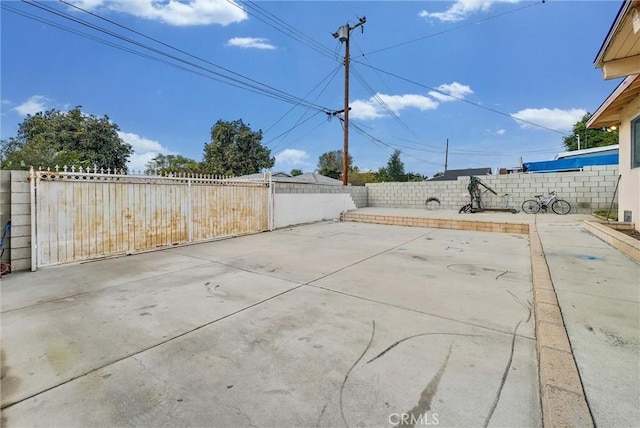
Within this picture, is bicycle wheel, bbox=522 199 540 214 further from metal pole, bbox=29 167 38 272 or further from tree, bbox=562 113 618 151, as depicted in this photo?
tree, bbox=562 113 618 151

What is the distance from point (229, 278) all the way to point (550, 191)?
11544mm

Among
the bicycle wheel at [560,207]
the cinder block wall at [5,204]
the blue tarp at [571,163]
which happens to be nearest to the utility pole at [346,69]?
the bicycle wheel at [560,207]

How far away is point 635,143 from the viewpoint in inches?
210

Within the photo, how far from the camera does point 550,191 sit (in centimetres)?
1026

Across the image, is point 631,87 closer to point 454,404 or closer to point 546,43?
point 454,404

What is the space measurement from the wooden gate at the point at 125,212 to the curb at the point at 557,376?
20.3 ft

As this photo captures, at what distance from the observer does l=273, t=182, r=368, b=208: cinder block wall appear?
9.11 meters

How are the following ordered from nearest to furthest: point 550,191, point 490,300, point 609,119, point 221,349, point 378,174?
point 221,349, point 490,300, point 609,119, point 550,191, point 378,174

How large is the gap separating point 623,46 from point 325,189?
8.43 m

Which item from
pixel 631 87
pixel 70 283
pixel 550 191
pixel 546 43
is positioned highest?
pixel 546 43

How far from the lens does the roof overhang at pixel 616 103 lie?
14.5 ft

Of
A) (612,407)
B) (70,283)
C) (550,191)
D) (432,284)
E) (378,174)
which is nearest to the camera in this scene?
(612,407)

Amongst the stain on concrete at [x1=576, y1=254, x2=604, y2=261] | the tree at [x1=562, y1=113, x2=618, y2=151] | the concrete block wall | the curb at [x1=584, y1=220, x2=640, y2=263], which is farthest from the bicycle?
the tree at [x1=562, y1=113, x2=618, y2=151]

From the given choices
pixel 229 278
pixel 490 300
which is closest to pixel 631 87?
pixel 490 300
